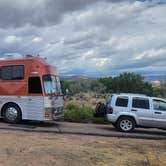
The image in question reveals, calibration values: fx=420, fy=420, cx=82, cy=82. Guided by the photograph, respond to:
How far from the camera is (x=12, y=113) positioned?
66.5 ft

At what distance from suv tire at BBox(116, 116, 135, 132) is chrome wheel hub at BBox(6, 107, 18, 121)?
4942mm

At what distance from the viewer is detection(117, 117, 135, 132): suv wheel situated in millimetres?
19250

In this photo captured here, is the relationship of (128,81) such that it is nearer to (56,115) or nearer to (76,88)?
(76,88)

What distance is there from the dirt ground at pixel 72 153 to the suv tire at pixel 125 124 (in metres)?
4.34

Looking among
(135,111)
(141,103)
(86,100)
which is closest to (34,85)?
(135,111)

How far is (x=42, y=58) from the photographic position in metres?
20.5

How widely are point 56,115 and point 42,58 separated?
9.37 ft

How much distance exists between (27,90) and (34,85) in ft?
1.35

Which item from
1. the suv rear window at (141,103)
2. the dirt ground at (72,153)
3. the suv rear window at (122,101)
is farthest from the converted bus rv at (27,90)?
the dirt ground at (72,153)

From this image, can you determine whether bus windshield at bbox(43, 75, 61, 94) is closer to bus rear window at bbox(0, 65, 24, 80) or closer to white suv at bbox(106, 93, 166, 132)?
bus rear window at bbox(0, 65, 24, 80)

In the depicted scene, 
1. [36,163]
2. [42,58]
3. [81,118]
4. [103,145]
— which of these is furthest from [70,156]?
[81,118]

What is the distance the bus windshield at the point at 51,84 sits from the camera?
1989 centimetres

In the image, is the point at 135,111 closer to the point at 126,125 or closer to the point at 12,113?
the point at 126,125

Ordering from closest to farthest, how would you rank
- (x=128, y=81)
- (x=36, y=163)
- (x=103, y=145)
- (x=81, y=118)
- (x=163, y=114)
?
(x=36, y=163) < (x=103, y=145) < (x=163, y=114) < (x=81, y=118) < (x=128, y=81)
